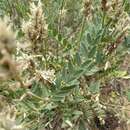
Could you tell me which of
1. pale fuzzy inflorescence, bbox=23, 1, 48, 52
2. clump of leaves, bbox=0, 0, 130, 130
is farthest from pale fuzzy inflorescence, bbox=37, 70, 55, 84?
pale fuzzy inflorescence, bbox=23, 1, 48, 52

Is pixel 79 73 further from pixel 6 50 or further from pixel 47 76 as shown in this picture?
pixel 6 50

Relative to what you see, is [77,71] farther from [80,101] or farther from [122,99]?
[122,99]

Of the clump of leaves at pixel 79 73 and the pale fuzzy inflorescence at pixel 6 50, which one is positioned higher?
the clump of leaves at pixel 79 73

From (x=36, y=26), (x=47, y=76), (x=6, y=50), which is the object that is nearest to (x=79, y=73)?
(x=47, y=76)

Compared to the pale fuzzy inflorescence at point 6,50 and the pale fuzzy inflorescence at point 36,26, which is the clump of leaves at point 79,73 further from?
the pale fuzzy inflorescence at point 6,50

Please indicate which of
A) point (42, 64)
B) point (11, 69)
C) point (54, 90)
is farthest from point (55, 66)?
point (11, 69)

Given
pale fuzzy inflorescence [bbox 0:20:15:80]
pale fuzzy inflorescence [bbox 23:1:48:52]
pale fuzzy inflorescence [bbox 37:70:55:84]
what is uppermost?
pale fuzzy inflorescence [bbox 23:1:48:52]

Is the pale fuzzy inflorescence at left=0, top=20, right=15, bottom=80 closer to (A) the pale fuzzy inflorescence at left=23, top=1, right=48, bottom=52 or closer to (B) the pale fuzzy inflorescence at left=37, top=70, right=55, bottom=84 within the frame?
(A) the pale fuzzy inflorescence at left=23, top=1, right=48, bottom=52

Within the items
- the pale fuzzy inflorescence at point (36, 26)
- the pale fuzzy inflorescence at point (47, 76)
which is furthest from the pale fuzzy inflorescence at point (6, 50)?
the pale fuzzy inflorescence at point (47, 76)
